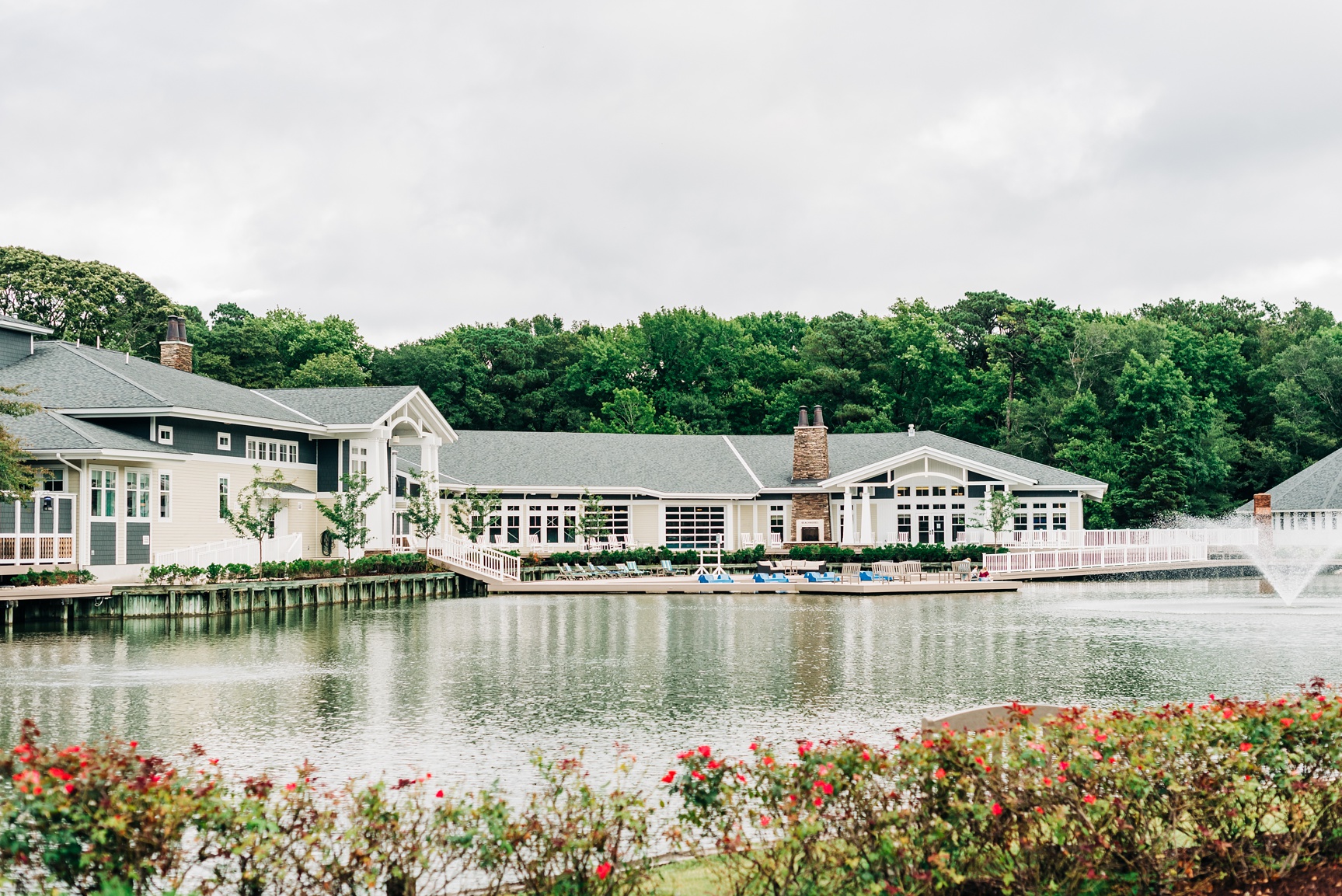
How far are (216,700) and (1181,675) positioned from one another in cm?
1307

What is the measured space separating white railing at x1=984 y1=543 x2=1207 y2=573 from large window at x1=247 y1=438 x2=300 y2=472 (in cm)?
2291

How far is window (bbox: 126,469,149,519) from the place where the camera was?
104 feet

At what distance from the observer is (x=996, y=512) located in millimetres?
45625

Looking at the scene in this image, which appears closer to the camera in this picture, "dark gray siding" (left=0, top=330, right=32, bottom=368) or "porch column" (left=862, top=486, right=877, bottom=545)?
"dark gray siding" (left=0, top=330, right=32, bottom=368)

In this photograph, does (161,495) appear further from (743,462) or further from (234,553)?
(743,462)

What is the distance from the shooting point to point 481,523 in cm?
4350

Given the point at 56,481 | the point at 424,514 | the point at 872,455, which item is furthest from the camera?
the point at 872,455

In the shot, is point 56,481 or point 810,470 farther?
point 810,470

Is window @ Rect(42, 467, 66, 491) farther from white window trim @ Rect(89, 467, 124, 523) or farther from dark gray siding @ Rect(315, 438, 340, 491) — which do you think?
dark gray siding @ Rect(315, 438, 340, 491)

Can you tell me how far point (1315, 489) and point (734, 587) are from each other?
99.8ft

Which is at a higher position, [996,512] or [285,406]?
[285,406]

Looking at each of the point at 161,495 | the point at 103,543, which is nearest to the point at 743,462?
the point at 161,495

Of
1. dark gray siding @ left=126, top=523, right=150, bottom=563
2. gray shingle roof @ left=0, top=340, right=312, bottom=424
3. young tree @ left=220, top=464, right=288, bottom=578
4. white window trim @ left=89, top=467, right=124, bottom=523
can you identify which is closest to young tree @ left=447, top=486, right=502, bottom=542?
gray shingle roof @ left=0, top=340, right=312, bottom=424

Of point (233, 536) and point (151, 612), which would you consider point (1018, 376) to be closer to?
point (233, 536)
